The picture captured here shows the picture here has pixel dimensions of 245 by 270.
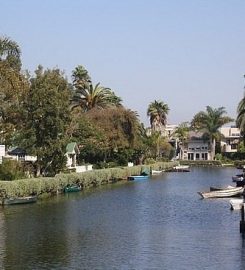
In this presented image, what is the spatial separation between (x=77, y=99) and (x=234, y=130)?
281ft

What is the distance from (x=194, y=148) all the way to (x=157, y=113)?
81.2 ft

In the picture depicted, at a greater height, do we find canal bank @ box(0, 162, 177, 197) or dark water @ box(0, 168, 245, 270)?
canal bank @ box(0, 162, 177, 197)

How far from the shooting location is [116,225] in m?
40.5

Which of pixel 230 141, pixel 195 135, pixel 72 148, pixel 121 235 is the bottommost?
pixel 121 235

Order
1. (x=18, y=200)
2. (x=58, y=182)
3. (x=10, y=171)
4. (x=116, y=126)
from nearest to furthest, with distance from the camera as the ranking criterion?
(x=18, y=200)
(x=10, y=171)
(x=58, y=182)
(x=116, y=126)

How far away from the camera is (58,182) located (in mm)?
63250

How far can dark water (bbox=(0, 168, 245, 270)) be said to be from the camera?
28359 mm

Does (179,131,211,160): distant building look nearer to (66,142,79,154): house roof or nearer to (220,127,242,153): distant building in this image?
(220,127,242,153): distant building

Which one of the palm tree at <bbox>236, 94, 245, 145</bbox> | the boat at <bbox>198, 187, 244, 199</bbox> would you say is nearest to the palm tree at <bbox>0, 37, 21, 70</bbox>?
the boat at <bbox>198, 187, 244, 199</bbox>

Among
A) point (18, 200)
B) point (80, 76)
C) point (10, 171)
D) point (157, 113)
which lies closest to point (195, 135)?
point (157, 113)

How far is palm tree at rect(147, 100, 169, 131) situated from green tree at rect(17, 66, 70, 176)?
8589 cm

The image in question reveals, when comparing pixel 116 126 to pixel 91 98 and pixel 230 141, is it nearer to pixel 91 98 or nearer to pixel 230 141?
pixel 91 98

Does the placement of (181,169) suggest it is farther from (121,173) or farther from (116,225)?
(116,225)

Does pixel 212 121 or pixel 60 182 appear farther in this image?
pixel 212 121
